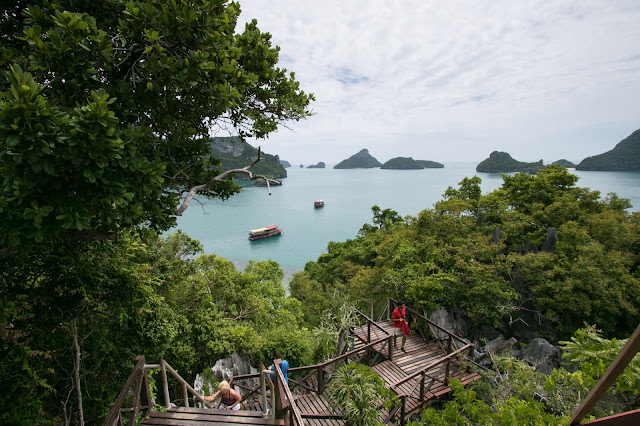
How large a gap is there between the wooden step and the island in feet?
537

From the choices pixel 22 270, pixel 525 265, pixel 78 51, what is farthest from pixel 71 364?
pixel 525 265

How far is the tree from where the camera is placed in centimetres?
227

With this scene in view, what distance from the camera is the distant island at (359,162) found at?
18925 cm

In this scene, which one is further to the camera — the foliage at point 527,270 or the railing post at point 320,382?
the foliage at point 527,270

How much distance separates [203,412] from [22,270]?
3.45 metres

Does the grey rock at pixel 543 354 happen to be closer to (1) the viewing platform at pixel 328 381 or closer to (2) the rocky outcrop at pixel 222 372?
(1) the viewing platform at pixel 328 381

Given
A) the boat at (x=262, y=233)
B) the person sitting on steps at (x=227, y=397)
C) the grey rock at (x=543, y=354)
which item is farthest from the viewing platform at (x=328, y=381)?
the boat at (x=262, y=233)

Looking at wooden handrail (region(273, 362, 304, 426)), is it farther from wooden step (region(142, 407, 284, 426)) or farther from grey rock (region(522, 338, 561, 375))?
grey rock (region(522, 338, 561, 375))

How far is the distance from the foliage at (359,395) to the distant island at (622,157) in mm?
63237

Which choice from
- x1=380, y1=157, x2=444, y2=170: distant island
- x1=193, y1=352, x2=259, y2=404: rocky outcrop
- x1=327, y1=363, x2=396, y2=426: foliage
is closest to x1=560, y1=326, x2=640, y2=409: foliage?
x1=327, y1=363, x2=396, y2=426: foliage

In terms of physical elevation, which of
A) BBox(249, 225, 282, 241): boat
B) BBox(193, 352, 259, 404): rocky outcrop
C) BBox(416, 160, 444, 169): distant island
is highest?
BBox(416, 160, 444, 169): distant island

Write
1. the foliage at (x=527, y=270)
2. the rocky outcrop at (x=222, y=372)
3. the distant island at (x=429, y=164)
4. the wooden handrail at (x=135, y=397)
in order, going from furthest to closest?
the distant island at (x=429, y=164) < the foliage at (x=527, y=270) < the rocky outcrop at (x=222, y=372) < the wooden handrail at (x=135, y=397)

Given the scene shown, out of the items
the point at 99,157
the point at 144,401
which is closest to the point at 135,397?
the point at 144,401

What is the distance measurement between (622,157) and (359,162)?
141753 millimetres
